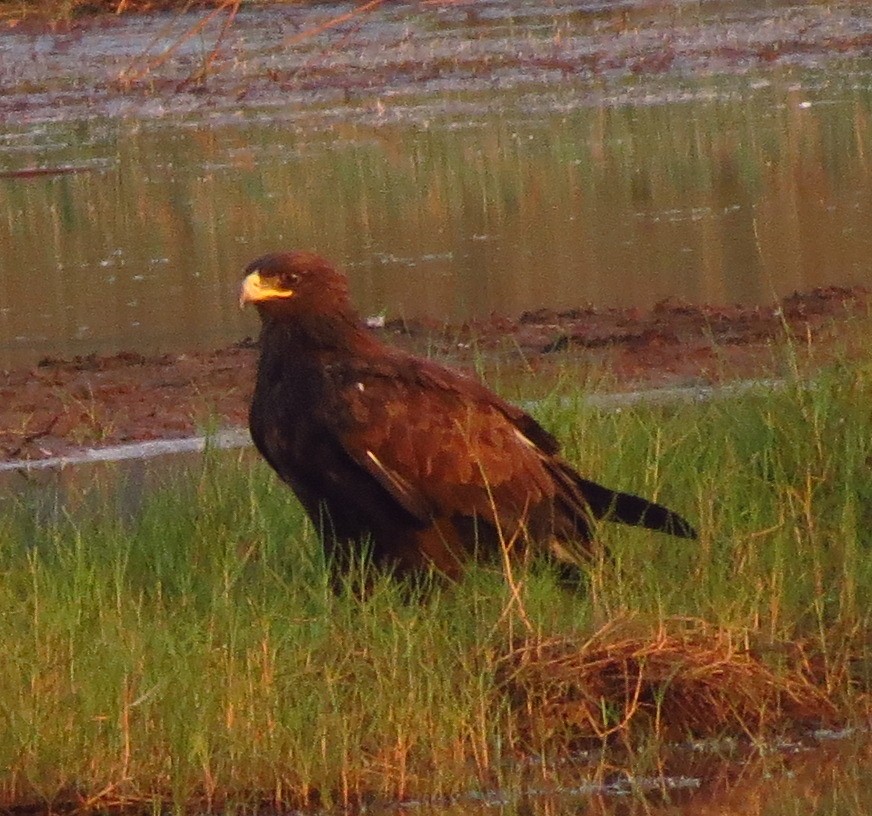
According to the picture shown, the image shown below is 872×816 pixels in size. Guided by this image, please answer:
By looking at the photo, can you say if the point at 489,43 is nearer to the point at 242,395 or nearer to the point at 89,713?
the point at 242,395

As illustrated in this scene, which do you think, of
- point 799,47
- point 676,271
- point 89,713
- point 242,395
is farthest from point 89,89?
point 89,713

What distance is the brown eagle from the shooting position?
5.88m

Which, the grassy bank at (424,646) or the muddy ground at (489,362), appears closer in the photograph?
the grassy bank at (424,646)

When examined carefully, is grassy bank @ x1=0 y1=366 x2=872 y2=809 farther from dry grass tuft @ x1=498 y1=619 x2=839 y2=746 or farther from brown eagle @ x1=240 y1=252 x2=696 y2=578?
brown eagle @ x1=240 y1=252 x2=696 y2=578

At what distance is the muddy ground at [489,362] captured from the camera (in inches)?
360

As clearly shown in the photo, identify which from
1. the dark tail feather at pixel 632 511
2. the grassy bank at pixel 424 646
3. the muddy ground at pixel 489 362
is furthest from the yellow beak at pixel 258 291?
the muddy ground at pixel 489 362

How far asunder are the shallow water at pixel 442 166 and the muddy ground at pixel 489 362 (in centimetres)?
58

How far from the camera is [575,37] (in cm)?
2402

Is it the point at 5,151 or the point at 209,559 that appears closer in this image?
the point at 209,559

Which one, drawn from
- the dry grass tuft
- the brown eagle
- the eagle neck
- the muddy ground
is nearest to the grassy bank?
the dry grass tuft

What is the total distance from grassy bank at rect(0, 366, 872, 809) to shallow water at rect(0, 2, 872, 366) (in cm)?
220

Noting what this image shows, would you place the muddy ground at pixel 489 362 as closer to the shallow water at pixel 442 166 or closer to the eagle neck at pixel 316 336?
the shallow water at pixel 442 166

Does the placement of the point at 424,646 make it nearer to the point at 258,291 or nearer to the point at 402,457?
the point at 402,457

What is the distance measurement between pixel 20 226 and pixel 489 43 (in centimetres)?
899
